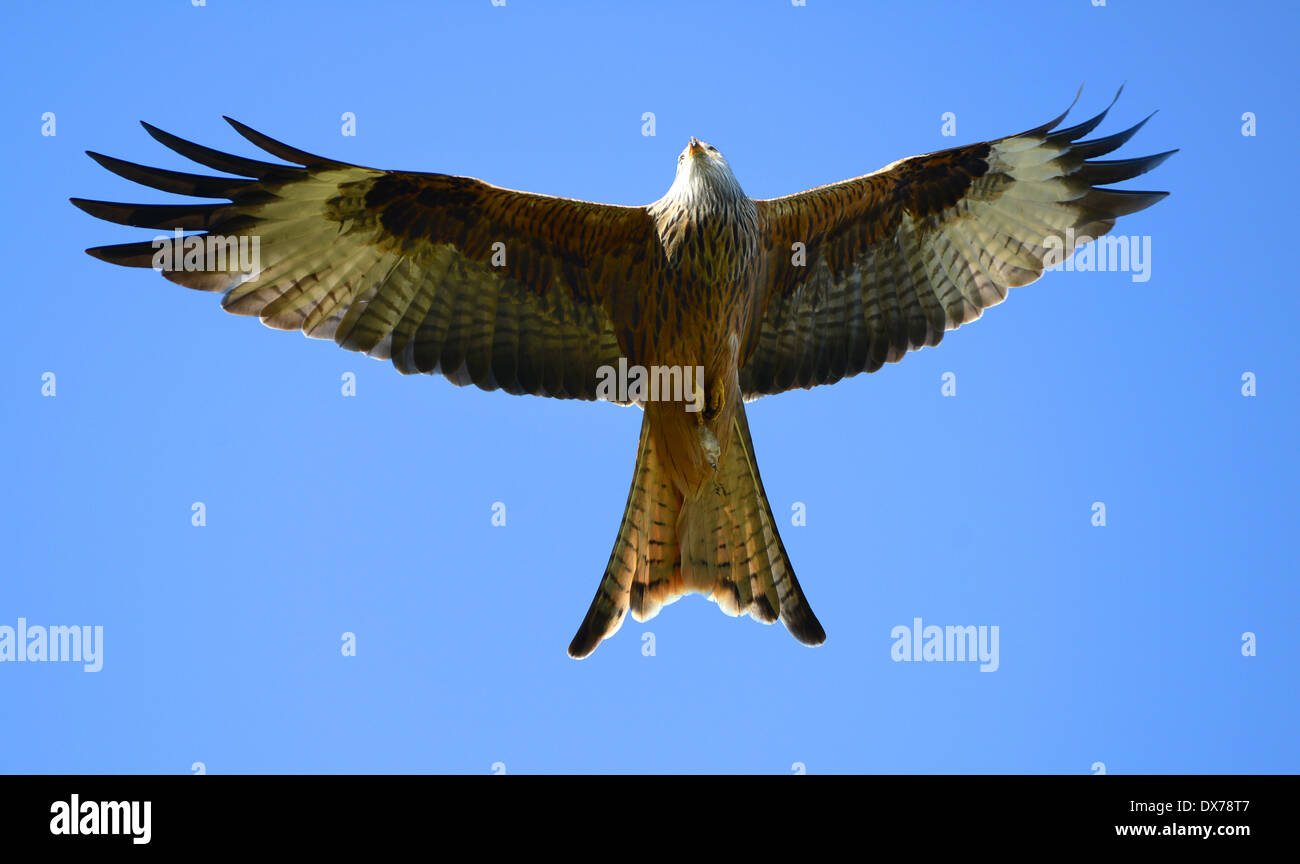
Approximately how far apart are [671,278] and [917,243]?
6.37ft

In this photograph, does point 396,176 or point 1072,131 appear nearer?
point 396,176

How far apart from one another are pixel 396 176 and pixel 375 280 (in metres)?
0.74

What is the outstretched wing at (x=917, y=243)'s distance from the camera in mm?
8352

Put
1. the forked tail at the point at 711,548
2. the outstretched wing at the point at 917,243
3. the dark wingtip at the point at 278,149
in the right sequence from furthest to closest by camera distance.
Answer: the outstretched wing at the point at 917,243
the forked tail at the point at 711,548
the dark wingtip at the point at 278,149

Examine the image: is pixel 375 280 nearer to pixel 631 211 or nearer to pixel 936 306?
pixel 631 211

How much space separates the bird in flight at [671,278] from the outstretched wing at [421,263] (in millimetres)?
13

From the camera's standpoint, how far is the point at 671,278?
25.9ft

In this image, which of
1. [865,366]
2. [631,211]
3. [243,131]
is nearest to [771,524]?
[865,366]

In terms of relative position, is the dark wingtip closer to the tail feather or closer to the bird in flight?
the bird in flight

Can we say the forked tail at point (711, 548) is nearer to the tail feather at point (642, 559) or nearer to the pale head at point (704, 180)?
the tail feather at point (642, 559)

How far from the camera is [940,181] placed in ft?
27.8

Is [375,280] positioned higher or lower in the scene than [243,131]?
lower

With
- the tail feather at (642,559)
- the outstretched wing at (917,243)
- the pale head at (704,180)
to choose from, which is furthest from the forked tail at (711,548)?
the pale head at (704,180)

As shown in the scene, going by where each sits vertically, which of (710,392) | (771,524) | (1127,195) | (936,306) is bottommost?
(771,524)
